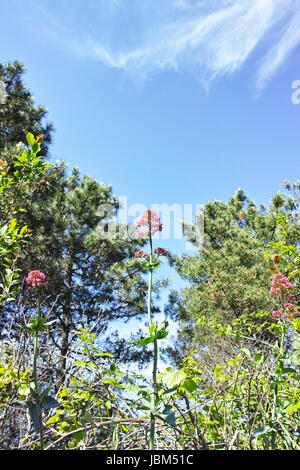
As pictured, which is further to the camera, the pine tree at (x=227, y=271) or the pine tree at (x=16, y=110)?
the pine tree at (x=227, y=271)

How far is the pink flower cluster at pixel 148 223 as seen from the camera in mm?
1202

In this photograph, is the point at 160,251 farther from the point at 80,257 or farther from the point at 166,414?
the point at 80,257

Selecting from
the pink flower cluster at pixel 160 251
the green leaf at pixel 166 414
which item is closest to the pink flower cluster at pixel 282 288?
the pink flower cluster at pixel 160 251

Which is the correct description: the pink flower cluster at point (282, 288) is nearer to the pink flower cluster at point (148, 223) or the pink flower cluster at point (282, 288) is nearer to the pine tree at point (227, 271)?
the pink flower cluster at point (148, 223)

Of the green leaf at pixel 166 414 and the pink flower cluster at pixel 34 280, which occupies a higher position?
the pink flower cluster at pixel 34 280

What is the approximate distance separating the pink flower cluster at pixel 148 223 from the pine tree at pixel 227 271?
3580 mm

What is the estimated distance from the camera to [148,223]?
3.92 feet

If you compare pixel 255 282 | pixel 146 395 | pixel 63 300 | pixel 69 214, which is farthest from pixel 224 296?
pixel 146 395

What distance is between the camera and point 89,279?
670 centimetres

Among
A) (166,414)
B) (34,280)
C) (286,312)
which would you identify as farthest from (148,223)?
(286,312)

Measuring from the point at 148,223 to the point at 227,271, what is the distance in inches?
235

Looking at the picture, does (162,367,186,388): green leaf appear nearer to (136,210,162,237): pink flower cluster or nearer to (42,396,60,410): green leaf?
(42,396,60,410): green leaf
